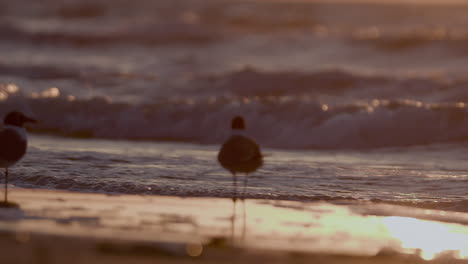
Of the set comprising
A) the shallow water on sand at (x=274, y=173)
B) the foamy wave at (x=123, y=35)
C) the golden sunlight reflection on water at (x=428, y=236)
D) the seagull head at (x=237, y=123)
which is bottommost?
the golden sunlight reflection on water at (x=428, y=236)

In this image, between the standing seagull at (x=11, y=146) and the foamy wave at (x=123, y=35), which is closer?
the standing seagull at (x=11, y=146)

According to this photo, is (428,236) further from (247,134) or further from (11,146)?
A: (247,134)

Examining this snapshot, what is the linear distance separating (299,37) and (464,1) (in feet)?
39.2

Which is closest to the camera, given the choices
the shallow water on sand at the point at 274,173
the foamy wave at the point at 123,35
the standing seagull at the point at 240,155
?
the standing seagull at the point at 240,155

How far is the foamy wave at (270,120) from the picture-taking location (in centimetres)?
1260

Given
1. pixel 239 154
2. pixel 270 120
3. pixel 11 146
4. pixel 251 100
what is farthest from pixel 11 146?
pixel 251 100

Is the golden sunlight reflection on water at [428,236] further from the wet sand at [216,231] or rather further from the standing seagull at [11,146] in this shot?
the standing seagull at [11,146]

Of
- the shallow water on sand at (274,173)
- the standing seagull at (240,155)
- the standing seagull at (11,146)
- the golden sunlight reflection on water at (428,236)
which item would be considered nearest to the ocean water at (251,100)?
the shallow water on sand at (274,173)

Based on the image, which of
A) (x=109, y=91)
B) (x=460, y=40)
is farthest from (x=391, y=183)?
(x=460, y=40)

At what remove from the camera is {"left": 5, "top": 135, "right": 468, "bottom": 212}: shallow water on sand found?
28.2 feet

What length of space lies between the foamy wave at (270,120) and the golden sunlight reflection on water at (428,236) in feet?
16.4

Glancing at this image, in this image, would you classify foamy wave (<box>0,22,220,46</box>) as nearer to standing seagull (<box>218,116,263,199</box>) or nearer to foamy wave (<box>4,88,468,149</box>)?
foamy wave (<box>4,88,468,149</box>)

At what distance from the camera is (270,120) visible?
44.8 ft

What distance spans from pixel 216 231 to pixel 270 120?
703 centimetres
